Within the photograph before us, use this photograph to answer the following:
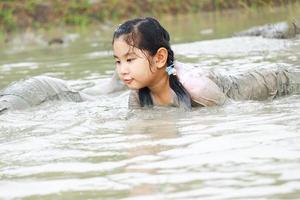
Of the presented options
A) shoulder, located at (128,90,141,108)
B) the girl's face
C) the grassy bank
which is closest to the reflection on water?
shoulder, located at (128,90,141,108)

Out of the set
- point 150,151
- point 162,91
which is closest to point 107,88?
point 162,91

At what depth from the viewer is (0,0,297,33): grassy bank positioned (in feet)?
55.4

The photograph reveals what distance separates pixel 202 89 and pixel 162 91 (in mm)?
349

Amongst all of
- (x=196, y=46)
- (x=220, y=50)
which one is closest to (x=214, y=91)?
(x=220, y=50)

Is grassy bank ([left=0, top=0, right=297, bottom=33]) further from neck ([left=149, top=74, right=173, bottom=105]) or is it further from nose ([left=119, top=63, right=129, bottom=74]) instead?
nose ([left=119, top=63, right=129, bottom=74])

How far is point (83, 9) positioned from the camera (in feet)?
58.1

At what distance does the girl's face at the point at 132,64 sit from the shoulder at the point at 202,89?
0.25 m

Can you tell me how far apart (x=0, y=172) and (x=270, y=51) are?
532 centimetres

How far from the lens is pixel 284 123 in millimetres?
3695

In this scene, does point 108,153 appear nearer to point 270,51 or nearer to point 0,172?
point 0,172

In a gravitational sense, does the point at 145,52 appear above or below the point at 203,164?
above

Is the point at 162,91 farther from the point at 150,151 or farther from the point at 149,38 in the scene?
the point at 150,151

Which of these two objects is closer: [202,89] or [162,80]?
[202,89]

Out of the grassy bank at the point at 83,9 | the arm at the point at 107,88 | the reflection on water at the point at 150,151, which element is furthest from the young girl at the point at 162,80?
the grassy bank at the point at 83,9
